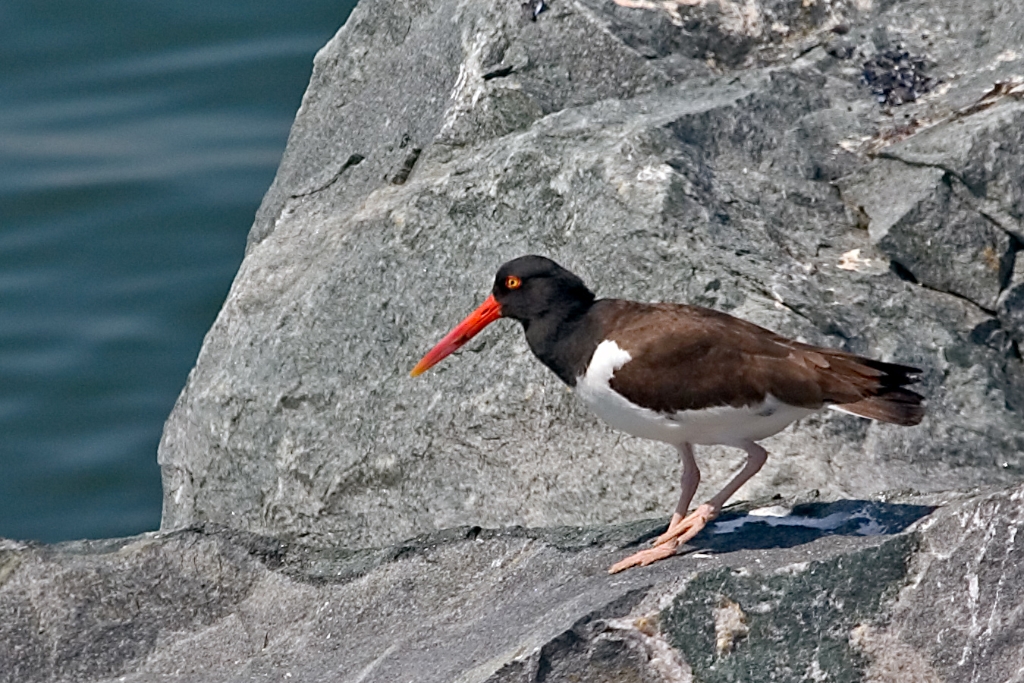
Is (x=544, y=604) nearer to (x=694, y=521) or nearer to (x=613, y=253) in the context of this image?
(x=694, y=521)

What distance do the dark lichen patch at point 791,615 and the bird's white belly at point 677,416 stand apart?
85cm

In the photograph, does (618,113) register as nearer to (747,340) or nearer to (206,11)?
(747,340)

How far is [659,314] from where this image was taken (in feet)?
18.9

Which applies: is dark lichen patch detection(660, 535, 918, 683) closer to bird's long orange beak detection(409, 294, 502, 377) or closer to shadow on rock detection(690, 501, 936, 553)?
shadow on rock detection(690, 501, 936, 553)

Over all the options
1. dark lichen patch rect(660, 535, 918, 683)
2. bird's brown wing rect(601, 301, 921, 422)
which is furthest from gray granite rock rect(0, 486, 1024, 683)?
bird's brown wing rect(601, 301, 921, 422)

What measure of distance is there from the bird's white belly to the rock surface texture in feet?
1.22

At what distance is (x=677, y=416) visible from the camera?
18.1 ft

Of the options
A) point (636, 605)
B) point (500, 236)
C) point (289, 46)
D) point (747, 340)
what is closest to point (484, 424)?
point (500, 236)

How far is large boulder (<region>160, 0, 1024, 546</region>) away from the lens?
6359mm

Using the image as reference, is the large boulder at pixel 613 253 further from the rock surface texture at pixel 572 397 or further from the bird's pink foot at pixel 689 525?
the bird's pink foot at pixel 689 525

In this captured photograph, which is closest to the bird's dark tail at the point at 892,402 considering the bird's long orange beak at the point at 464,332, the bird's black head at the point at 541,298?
the bird's black head at the point at 541,298

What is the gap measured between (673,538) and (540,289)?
4.13ft

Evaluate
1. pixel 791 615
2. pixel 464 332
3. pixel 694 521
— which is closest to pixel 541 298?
pixel 464 332

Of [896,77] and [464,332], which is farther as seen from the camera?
[896,77]
